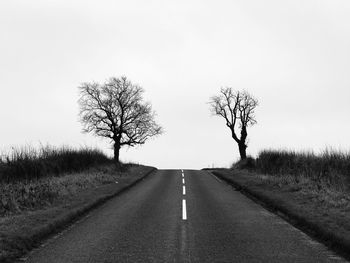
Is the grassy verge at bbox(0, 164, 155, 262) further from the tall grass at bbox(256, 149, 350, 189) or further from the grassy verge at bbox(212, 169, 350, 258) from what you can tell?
the tall grass at bbox(256, 149, 350, 189)

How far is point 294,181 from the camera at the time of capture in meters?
22.6

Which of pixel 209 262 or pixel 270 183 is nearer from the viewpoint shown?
pixel 209 262

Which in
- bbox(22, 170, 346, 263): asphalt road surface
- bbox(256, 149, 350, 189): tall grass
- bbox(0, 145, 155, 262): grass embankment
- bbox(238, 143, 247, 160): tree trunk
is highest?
bbox(238, 143, 247, 160): tree trunk

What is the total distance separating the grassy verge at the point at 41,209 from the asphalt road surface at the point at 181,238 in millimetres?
397

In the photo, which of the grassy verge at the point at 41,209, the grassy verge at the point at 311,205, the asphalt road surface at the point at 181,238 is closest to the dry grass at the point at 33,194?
the grassy verge at the point at 41,209

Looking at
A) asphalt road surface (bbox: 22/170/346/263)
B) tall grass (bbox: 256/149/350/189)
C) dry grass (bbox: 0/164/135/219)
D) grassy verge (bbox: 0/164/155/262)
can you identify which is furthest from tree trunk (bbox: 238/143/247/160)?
asphalt road surface (bbox: 22/170/346/263)

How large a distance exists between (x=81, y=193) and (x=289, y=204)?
383 inches

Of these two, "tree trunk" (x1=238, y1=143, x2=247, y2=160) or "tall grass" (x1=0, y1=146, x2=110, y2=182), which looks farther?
"tree trunk" (x1=238, y1=143, x2=247, y2=160)

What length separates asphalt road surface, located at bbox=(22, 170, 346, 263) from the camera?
8523 mm

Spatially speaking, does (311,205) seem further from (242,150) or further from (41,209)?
(242,150)

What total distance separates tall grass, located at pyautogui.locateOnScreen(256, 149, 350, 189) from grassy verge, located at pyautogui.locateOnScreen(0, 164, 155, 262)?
35.7 ft

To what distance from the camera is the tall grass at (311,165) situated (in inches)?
843

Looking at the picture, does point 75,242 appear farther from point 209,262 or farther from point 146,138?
point 146,138

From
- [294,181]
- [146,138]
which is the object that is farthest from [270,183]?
[146,138]
